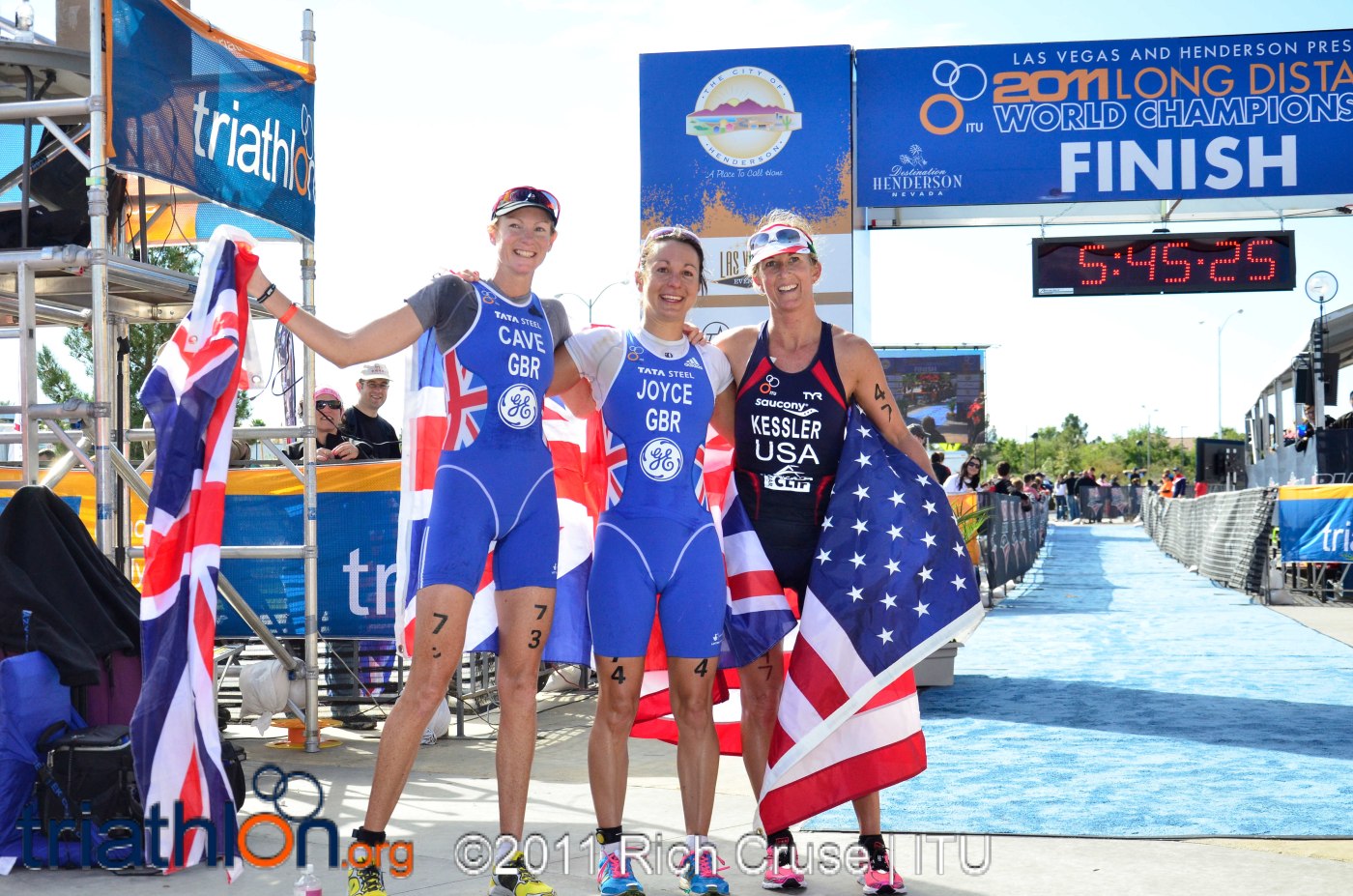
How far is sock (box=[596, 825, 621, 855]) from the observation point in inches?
165

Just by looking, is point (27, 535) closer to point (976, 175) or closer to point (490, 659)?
point (490, 659)

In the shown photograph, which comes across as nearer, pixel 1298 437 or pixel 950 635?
pixel 950 635

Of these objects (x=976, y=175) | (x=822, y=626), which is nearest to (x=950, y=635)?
(x=822, y=626)

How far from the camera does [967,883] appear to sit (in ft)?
14.4

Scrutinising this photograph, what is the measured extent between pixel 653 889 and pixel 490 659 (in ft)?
14.2

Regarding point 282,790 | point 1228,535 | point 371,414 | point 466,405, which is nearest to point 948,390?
point 1228,535

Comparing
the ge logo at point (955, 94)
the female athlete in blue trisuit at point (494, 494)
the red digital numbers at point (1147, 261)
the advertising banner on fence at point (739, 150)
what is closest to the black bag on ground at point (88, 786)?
the female athlete in blue trisuit at point (494, 494)

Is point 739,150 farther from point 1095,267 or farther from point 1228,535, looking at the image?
point 1228,535

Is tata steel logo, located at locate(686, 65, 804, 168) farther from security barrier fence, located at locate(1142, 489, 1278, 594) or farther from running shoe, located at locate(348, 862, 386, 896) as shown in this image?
running shoe, located at locate(348, 862, 386, 896)

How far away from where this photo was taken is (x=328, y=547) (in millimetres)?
7852

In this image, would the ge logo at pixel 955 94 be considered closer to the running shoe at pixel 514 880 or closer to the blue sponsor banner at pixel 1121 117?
the blue sponsor banner at pixel 1121 117

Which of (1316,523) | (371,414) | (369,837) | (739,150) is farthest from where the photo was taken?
(1316,523)

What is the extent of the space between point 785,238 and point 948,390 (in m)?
33.6

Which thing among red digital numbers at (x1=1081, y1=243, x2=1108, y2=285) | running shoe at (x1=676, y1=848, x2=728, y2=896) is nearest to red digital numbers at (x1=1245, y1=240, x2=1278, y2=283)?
red digital numbers at (x1=1081, y1=243, x2=1108, y2=285)
